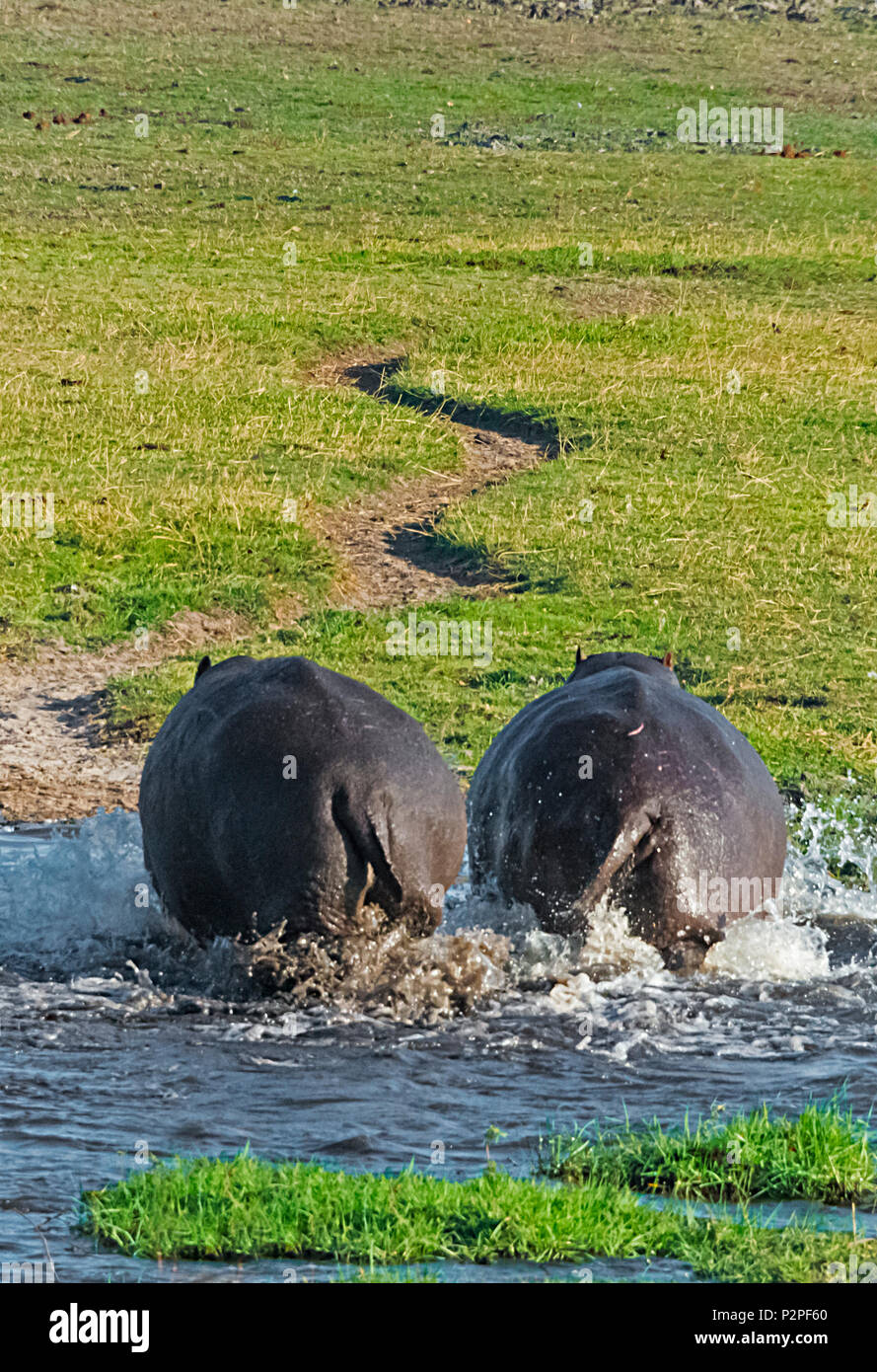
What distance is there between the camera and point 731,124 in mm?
44000

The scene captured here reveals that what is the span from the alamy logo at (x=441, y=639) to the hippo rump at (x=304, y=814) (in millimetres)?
5329

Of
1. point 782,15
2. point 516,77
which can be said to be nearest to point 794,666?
point 516,77

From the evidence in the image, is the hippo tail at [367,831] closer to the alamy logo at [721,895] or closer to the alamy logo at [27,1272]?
the alamy logo at [721,895]

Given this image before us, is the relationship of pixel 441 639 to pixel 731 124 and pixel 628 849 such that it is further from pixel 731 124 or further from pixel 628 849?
pixel 731 124

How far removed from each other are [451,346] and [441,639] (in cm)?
976

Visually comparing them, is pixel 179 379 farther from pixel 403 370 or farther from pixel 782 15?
pixel 782 15

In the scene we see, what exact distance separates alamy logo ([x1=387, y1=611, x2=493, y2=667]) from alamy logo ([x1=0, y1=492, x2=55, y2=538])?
3.34 metres

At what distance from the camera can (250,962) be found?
7492 mm

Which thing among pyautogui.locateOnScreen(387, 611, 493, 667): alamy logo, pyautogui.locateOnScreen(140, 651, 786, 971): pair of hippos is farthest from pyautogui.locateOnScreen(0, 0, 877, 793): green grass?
pyautogui.locateOnScreen(140, 651, 786, 971): pair of hippos

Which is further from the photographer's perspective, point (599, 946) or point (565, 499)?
point (565, 499)

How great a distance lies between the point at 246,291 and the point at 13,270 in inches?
137

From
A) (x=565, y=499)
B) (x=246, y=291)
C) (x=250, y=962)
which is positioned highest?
(x=246, y=291)

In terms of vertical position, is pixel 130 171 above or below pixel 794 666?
above

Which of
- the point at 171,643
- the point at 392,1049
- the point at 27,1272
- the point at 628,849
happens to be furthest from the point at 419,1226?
the point at 171,643
